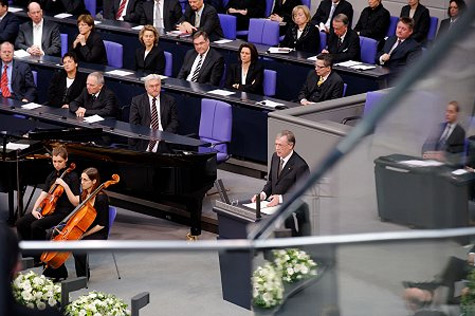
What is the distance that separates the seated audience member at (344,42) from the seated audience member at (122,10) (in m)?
3.27

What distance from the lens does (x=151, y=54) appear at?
39.9 feet

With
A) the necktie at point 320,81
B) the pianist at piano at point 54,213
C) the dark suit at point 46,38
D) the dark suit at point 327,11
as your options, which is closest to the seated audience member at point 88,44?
the dark suit at point 46,38

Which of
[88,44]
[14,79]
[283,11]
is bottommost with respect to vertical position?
[14,79]

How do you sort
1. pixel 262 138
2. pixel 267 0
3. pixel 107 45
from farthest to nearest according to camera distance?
pixel 267 0 < pixel 107 45 < pixel 262 138

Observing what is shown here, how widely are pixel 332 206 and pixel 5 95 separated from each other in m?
10.4

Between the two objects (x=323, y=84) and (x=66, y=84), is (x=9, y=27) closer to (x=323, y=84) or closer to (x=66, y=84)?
(x=66, y=84)

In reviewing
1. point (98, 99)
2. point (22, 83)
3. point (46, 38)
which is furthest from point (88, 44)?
point (98, 99)

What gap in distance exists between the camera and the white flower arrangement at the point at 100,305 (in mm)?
5188

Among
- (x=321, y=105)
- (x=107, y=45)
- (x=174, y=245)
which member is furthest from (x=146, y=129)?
(x=174, y=245)

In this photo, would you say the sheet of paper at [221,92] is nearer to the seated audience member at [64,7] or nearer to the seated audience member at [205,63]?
the seated audience member at [205,63]

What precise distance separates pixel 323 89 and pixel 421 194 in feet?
29.4

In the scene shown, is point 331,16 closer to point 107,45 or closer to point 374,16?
point 374,16

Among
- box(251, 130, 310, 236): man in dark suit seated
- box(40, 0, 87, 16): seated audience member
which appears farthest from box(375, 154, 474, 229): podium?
box(40, 0, 87, 16): seated audience member

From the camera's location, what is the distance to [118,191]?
9.88 metres
